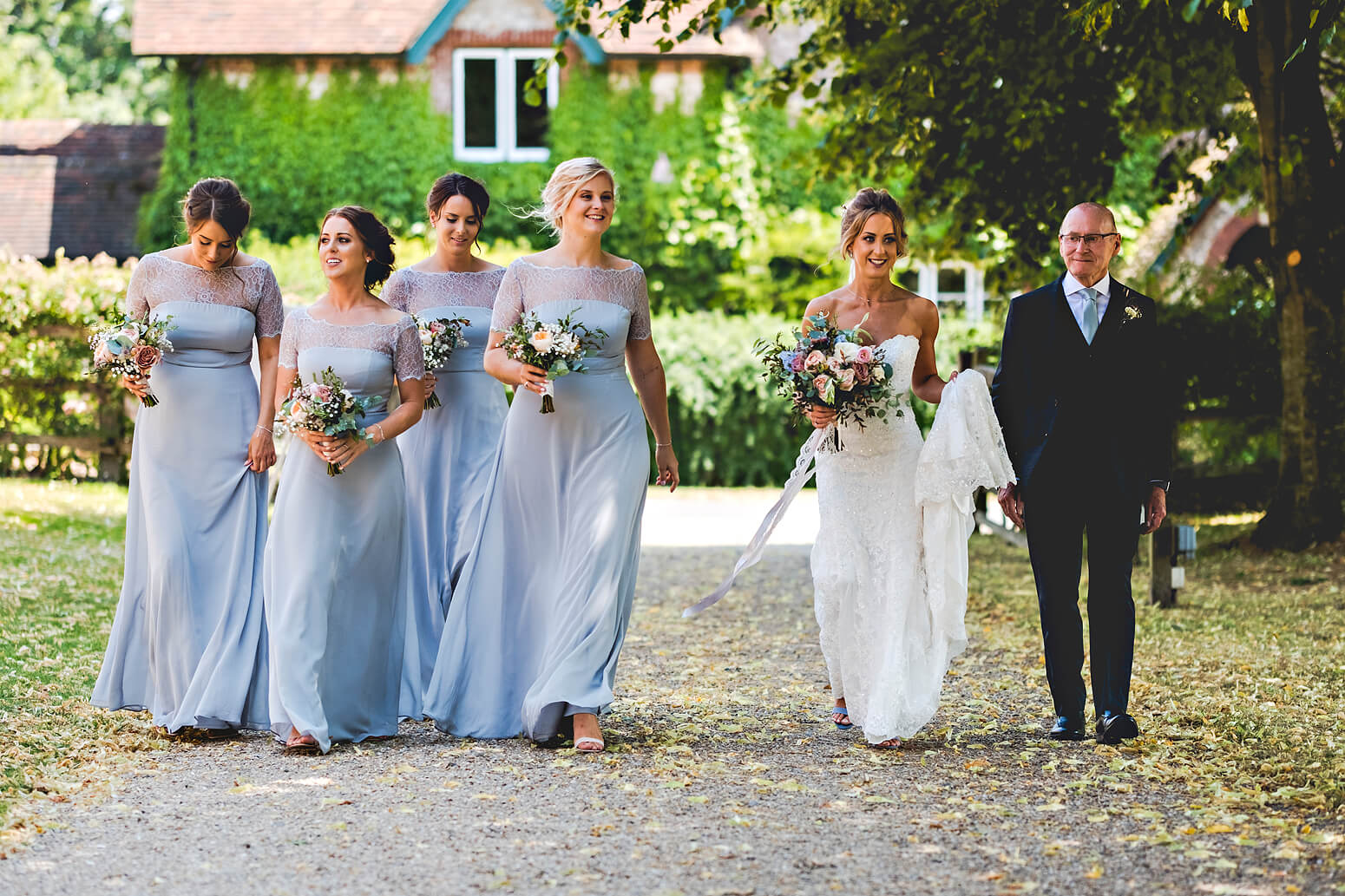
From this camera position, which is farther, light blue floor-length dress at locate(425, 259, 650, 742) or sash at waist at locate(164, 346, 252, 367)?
sash at waist at locate(164, 346, 252, 367)

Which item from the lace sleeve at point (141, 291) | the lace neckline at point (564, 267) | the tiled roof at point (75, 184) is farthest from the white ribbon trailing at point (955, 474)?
the tiled roof at point (75, 184)

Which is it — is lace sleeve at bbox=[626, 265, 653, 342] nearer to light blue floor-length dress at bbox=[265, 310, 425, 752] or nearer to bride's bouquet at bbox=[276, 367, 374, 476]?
light blue floor-length dress at bbox=[265, 310, 425, 752]

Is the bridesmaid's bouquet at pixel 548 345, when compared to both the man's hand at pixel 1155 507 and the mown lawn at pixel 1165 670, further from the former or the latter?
the man's hand at pixel 1155 507

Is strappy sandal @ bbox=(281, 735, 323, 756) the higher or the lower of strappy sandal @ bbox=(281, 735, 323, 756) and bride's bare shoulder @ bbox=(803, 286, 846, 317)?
the lower

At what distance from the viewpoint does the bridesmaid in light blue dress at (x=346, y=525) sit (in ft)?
21.0

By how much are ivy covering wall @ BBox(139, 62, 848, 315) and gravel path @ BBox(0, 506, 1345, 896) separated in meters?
17.2

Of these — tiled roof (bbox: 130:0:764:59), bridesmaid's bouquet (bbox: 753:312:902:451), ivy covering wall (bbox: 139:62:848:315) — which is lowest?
bridesmaid's bouquet (bbox: 753:312:902:451)

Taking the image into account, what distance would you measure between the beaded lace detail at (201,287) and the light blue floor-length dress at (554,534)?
1.17 metres

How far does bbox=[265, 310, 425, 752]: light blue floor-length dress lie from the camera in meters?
6.39

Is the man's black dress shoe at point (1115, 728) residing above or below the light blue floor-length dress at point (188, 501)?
below

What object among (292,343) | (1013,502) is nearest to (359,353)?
(292,343)

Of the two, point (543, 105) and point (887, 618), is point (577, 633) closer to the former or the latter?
point (887, 618)

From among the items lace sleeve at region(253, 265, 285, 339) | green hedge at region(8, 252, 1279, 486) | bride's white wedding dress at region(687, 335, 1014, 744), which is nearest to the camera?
bride's white wedding dress at region(687, 335, 1014, 744)

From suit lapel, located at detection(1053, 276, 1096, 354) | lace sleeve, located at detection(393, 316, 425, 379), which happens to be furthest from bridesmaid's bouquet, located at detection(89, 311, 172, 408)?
suit lapel, located at detection(1053, 276, 1096, 354)
